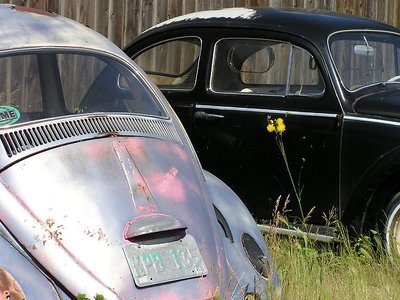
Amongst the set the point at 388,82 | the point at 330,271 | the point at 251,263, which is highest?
the point at 388,82

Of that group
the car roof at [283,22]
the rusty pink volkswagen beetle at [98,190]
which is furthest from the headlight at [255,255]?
the car roof at [283,22]

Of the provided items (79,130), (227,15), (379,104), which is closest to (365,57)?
(379,104)

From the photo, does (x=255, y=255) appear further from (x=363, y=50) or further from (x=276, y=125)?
(x=363, y=50)

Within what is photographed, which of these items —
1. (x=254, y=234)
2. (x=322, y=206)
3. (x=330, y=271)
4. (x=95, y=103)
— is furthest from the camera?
(x=322, y=206)

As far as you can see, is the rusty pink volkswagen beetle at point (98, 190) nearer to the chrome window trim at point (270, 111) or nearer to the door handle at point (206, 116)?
the chrome window trim at point (270, 111)

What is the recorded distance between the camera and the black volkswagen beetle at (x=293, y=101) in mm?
6555

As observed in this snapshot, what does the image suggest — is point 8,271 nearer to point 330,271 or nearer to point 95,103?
point 95,103

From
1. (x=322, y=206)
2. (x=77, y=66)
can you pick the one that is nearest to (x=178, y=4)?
(x=322, y=206)

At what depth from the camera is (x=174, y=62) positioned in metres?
7.25

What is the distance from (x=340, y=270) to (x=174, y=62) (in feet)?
7.41

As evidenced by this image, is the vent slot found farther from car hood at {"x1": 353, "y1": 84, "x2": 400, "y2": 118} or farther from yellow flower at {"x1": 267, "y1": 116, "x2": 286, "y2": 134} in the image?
car hood at {"x1": 353, "y1": 84, "x2": 400, "y2": 118}

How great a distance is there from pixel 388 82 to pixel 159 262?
3781 mm

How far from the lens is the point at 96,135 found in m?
4.12

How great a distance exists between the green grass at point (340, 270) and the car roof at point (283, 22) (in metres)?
1.53
